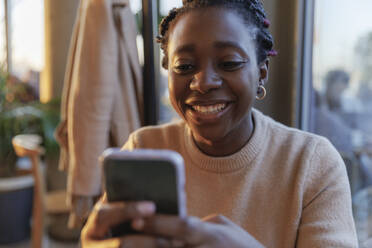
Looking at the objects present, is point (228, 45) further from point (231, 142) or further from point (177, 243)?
point (177, 243)

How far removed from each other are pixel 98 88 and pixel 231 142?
805 millimetres

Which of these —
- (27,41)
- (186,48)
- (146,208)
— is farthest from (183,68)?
(27,41)

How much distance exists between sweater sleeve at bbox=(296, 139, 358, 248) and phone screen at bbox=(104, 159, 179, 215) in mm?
391

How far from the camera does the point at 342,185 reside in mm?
779

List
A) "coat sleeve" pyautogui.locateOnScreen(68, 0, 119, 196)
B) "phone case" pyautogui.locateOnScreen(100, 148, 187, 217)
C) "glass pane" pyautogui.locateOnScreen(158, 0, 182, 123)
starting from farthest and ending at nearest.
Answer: "glass pane" pyautogui.locateOnScreen(158, 0, 182, 123)
"coat sleeve" pyautogui.locateOnScreen(68, 0, 119, 196)
"phone case" pyautogui.locateOnScreen(100, 148, 187, 217)

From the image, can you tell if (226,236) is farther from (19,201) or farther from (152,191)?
(19,201)

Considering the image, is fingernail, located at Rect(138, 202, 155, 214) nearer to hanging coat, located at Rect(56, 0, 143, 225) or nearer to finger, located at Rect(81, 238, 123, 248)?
finger, located at Rect(81, 238, 123, 248)

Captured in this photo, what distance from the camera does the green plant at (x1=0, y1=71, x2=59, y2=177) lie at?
94.7 inches

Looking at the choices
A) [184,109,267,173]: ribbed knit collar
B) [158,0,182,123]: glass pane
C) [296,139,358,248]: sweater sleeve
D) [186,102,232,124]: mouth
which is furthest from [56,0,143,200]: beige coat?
[296,139,358,248]: sweater sleeve

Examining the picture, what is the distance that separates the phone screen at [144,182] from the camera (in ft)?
1.49

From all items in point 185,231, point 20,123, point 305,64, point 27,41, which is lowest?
point 20,123

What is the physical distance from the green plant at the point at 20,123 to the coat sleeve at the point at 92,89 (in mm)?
968

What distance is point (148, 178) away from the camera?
1.51 feet

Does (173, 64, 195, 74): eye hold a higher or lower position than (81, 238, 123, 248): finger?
higher
